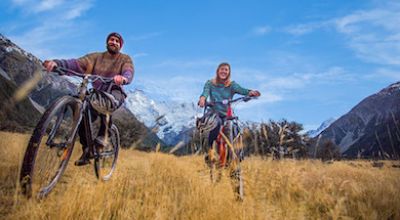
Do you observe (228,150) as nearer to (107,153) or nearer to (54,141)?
(107,153)

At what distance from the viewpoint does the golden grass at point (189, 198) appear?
3.60 meters

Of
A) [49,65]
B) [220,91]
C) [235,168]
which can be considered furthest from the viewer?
[220,91]

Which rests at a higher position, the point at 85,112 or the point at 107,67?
the point at 107,67

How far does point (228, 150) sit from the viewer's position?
6441mm

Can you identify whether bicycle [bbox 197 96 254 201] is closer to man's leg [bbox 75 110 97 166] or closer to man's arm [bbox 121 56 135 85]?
man's arm [bbox 121 56 135 85]

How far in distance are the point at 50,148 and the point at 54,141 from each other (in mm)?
127

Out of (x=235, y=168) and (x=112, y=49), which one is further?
(x=112, y=49)

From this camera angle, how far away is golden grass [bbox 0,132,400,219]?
11.8 ft

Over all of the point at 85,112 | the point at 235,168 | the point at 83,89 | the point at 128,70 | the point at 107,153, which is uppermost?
the point at 128,70

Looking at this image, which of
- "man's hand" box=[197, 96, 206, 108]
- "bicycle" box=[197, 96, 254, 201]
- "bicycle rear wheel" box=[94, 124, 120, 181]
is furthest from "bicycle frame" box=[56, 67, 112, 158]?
"man's hand" box=[197, 96, 206, 108]

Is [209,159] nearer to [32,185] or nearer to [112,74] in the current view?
[112,74]

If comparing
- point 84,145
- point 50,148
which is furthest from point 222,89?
point 50,148

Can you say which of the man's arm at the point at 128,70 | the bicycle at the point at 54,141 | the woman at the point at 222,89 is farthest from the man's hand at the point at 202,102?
the bicycle at the point at 54,141

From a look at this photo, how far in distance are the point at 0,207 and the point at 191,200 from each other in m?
1.80
